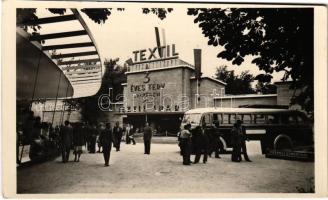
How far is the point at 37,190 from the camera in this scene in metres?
6.27

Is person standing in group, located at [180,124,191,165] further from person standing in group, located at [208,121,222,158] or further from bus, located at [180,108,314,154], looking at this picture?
person standing in group, located at [208,121,222,158]

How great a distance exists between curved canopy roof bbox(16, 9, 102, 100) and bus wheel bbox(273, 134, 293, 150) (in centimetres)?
343

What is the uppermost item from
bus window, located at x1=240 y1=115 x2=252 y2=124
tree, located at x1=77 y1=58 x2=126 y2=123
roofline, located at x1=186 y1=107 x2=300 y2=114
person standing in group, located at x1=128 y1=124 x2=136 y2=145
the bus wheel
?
tree, located at x1=77 y1=58 x2=126 y2=123

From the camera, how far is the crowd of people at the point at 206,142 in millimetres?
6914

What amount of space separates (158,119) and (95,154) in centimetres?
127

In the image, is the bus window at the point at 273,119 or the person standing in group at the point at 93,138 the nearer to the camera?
the person standing in group at the point at 93,138

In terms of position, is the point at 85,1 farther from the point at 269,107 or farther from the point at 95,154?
the point at 269,107

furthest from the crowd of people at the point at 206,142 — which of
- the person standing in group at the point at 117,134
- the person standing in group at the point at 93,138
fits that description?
the person standing in group at the point at 93,138

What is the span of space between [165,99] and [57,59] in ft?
6.85

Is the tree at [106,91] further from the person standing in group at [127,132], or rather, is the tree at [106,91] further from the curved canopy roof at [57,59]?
the person standing in group at [127,132]

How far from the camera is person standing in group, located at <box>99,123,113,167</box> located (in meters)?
6.77

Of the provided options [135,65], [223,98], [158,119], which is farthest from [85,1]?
[223,98]

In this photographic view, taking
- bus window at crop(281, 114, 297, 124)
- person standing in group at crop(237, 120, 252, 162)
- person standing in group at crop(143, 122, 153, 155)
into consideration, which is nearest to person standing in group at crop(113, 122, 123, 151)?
person standing in group at crop(143, 122, 153, 155)

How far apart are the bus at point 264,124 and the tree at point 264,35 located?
56 centimetres
